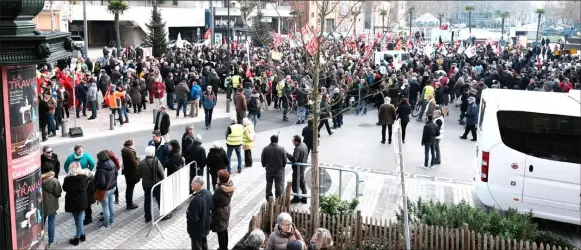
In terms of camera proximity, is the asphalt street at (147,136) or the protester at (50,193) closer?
the protester at (50,193)

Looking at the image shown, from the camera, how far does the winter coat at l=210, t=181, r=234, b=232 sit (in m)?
8.59

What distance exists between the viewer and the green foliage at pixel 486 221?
824cm

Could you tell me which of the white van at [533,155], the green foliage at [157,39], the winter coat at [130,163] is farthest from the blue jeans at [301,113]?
the green foliage at [157,39]

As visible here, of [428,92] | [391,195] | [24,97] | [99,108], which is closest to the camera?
[24,97]

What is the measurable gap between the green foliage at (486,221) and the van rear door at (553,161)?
0.50m

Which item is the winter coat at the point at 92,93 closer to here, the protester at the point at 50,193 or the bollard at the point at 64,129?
the bollard at the point at 64,129

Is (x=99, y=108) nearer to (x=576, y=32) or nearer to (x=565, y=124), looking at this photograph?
(x=565, y=124)

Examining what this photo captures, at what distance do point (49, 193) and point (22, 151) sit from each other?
2455 mm

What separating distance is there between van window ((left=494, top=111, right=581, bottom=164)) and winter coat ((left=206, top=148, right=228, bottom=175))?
17.3 ft

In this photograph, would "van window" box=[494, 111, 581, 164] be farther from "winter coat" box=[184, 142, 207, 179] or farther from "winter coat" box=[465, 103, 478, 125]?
"winter coat" box=[465, 103, 478, 125]

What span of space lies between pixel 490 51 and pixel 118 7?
1071 inches

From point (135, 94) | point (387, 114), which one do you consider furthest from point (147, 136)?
point (387, 114)

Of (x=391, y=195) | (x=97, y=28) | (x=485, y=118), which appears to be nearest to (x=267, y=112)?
(x=391, y=195)

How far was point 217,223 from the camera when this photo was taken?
8.70 metres
